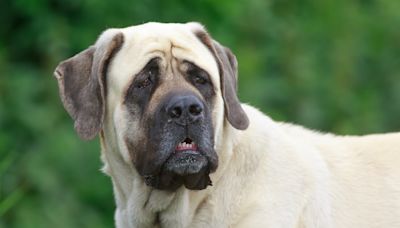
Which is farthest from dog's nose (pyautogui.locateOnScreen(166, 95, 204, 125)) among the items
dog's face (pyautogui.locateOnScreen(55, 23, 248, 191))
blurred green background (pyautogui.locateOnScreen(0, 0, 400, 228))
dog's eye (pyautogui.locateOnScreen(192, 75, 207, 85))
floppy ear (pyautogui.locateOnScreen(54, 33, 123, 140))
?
blurred green background (pyautogui.locateOnScreen(0, 0, 400, 228))

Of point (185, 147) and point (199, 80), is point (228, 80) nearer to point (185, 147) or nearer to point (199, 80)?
point (199, 80)

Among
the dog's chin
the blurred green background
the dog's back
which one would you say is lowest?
the blurred green background

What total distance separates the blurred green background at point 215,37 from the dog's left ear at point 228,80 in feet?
11.5

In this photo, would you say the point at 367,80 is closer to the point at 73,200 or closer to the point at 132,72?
the point at 73,200

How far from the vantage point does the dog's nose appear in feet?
20.7

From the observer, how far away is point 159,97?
21.1ft

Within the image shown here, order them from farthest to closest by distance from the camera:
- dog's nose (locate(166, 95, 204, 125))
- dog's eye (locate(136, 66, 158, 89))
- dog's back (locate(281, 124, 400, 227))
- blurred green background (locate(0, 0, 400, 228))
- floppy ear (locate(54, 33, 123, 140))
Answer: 1. blurred green background (locate(0, 0, 400, 228))
2. dog's back (locate(281, 124, 400, 227))
3. floppy ear (locate(54, 33, 123, 140))
4. dog's eye (locate(136, 66, 158, 89))
5. dog's nose (locate(166, 95, 204, 125))

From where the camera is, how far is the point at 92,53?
6.76 m

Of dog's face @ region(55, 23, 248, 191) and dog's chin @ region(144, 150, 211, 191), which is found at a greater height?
dog's face @ region(55, 23, 248, 191)

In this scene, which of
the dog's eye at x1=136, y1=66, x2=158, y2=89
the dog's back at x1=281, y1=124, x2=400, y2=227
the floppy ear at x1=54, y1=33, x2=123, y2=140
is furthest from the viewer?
the dog's back at x1=281, y1=124, x2=400, y2=227

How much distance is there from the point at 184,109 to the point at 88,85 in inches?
23.6

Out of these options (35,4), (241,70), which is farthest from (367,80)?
(35,4)

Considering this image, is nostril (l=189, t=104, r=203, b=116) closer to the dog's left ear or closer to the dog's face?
the dog's face

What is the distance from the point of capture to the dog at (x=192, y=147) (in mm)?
6398
